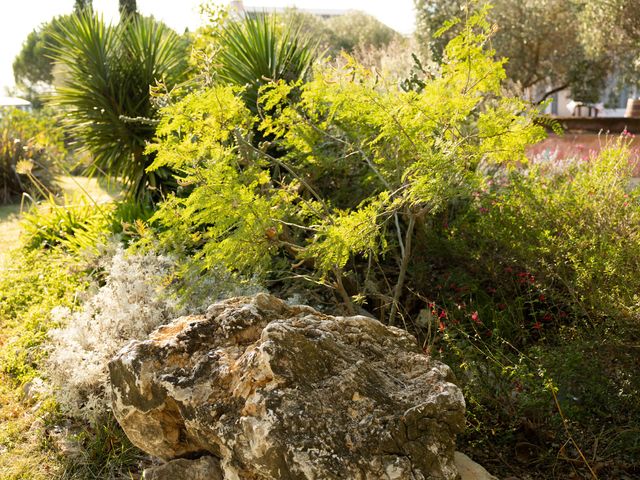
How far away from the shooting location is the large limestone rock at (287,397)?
2375 mm

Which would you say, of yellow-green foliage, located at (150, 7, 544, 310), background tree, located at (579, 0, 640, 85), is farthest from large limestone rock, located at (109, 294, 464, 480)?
background tree, located at (579, 0, 640, 85)

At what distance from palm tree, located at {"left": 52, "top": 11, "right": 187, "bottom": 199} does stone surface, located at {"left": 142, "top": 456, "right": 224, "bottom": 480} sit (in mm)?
5084

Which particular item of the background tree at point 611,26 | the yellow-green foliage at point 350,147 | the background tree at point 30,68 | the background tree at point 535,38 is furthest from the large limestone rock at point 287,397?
the background tree at point 30,68

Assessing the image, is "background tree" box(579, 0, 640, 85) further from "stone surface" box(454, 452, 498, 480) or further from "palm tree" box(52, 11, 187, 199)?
"stone surface" box(454, 452, 498, 480)

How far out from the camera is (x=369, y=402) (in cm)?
254

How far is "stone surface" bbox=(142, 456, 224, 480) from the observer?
263cm

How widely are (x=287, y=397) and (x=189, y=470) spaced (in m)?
0.54

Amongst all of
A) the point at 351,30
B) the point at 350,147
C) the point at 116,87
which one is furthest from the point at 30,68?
the point at 350,147

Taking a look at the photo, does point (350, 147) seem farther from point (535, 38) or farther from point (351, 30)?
point (351, 30)

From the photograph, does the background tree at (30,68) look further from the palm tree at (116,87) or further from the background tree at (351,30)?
the palm tree at (116,87)

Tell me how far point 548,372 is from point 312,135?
2209mm

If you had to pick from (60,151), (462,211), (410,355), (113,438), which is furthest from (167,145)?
(60,151)

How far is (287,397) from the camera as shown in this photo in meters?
2.46

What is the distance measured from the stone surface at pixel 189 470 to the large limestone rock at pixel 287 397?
16 millimetres
